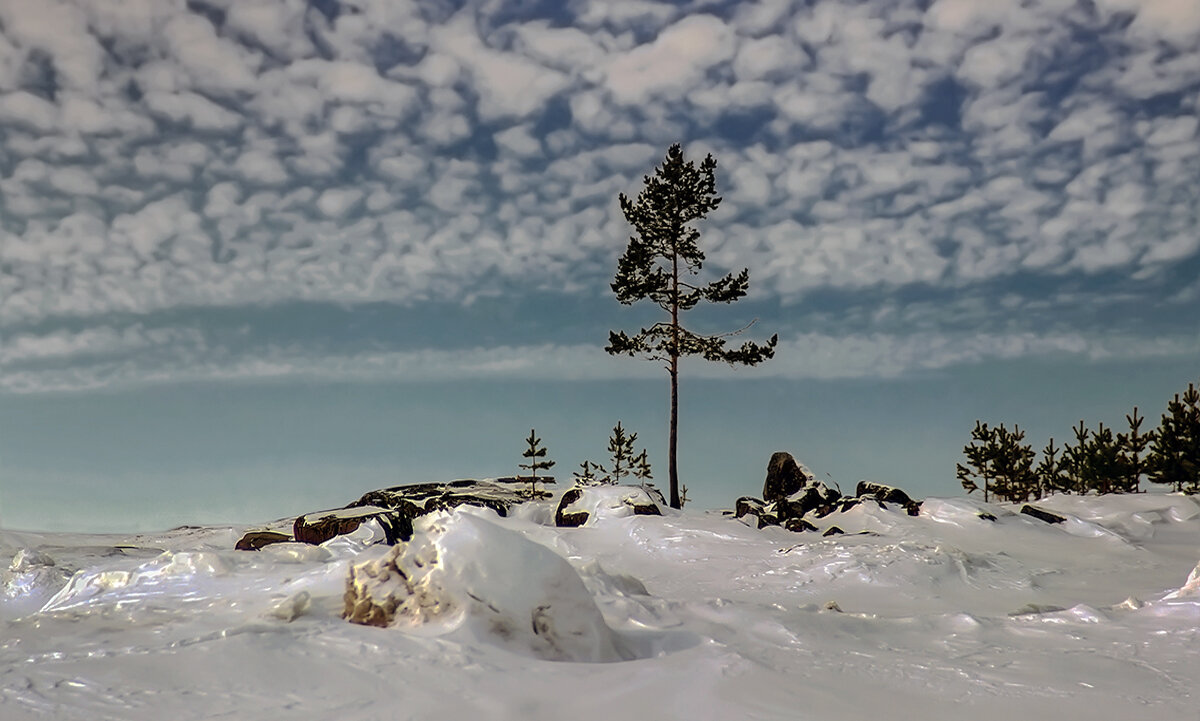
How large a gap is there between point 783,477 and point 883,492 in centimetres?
356

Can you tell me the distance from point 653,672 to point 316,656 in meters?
2.00

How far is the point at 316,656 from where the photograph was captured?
14.5 feet

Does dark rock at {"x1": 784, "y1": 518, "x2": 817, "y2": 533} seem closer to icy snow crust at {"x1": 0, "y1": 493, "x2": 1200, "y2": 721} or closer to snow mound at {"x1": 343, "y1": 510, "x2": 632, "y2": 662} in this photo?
icy snow crust at {"x1": 0, "y1": 493, "x2": 1200, "y2": 721}

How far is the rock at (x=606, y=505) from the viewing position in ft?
56.3

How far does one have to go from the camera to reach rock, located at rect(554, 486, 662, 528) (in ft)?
56.3

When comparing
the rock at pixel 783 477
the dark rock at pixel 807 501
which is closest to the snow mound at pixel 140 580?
the dark rock at pixel 807 501

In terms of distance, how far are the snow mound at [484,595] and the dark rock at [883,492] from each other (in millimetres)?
15219

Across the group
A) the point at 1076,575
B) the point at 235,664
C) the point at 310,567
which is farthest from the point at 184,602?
the point at 1076,575

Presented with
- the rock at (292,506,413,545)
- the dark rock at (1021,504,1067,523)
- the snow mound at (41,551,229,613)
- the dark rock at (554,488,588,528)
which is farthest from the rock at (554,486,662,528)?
the snow mound at (41,551,229,613)

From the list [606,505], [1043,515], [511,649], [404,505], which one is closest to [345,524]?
[404,505]

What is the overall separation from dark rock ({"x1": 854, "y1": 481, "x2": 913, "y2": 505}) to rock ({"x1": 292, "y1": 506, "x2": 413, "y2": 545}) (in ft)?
37.7

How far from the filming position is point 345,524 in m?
18.3

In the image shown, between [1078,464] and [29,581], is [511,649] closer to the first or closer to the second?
[29,581]

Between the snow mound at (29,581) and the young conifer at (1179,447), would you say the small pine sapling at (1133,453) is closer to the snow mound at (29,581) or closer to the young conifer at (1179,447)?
the young conifer at (1179,447)
